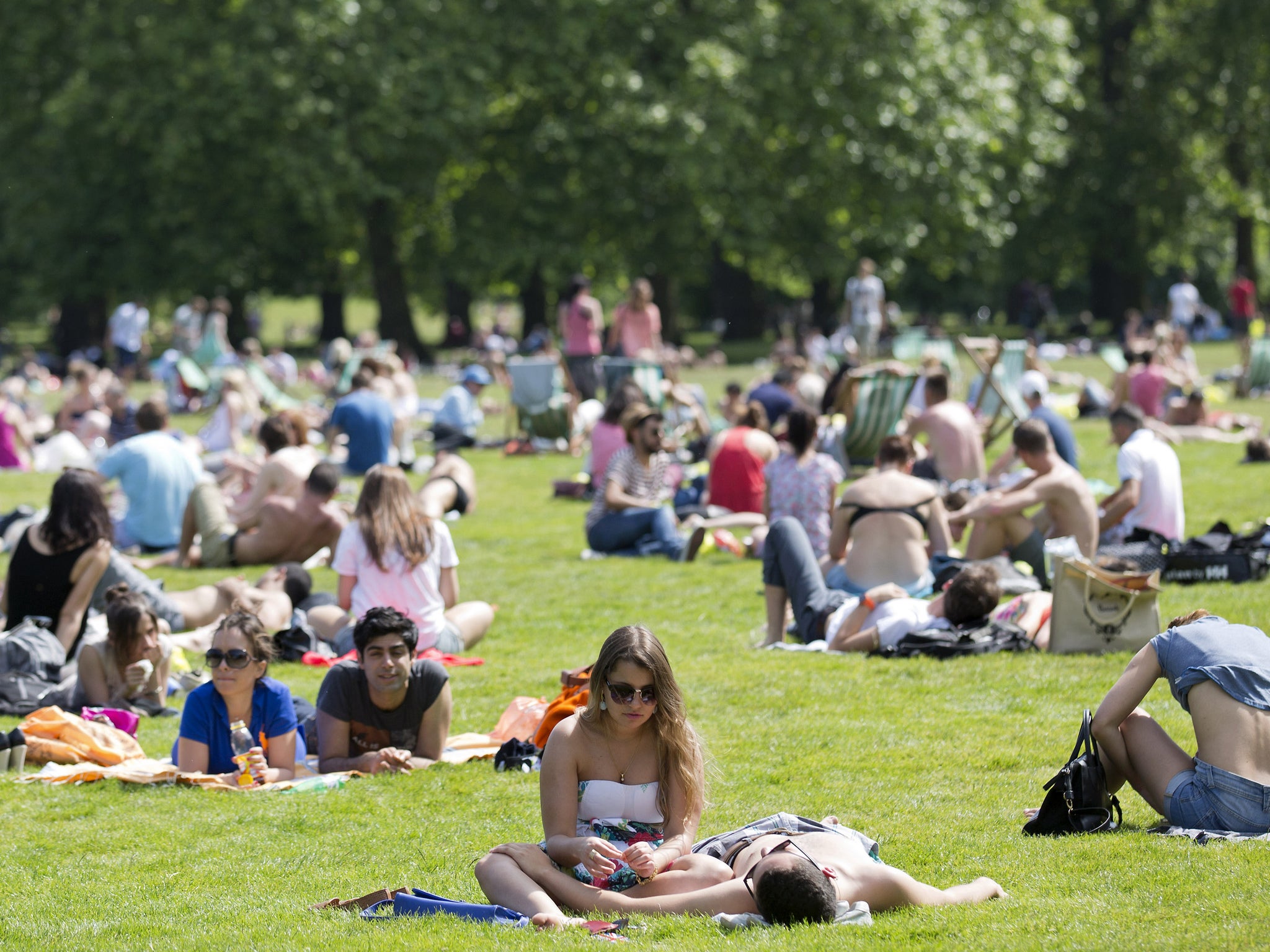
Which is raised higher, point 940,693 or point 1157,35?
point 1157,35

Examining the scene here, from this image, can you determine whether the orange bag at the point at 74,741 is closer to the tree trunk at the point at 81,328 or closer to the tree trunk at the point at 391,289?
the tree trunk at the point at 391,289

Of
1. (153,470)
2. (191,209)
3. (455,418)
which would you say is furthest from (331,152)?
(153,470)

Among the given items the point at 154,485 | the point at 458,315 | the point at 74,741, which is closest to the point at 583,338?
the point at 154,485

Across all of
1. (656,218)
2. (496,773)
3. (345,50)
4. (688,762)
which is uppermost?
(345,50)

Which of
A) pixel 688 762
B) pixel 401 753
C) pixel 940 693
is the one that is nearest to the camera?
pixel 688 762

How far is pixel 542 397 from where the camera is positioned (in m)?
18.5

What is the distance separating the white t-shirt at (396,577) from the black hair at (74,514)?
136 centimetres

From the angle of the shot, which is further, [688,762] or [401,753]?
[401,753]

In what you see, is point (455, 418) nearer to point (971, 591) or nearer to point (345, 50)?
point (971, 591)

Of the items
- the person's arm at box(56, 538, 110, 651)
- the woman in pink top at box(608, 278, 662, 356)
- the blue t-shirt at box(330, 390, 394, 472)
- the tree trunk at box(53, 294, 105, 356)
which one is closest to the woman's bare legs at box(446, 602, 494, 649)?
the person's arm at box(56, 538, 110, 651)

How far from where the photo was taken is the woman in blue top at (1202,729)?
5219 millimetres

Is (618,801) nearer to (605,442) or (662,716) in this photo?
(662,716)

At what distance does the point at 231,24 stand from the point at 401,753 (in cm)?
2611

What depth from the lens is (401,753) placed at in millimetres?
6609
